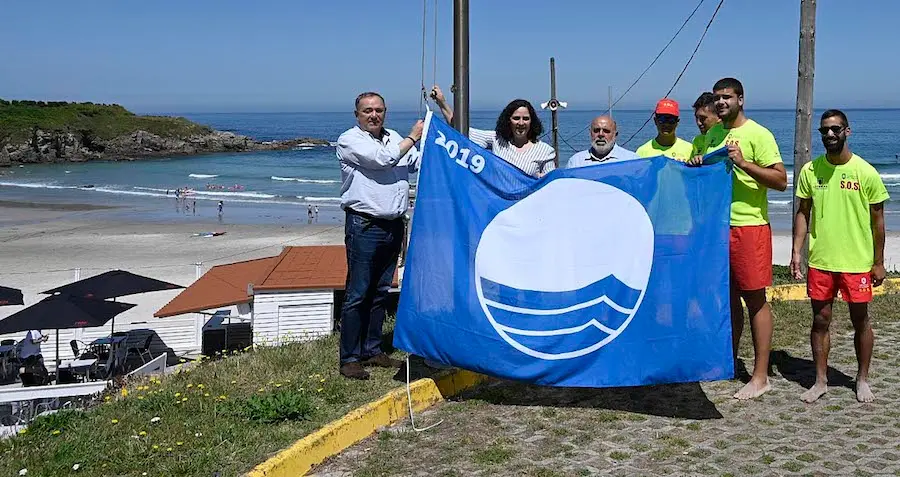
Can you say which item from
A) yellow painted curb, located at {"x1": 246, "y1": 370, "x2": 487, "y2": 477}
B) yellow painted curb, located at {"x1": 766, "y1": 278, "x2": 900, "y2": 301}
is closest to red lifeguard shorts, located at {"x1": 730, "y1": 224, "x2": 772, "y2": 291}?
yellow painted curb, located at {"x1": 246, "y1": 370, "x2": 487, "y2": 477}

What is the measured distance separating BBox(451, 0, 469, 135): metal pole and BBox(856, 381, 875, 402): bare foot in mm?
3341

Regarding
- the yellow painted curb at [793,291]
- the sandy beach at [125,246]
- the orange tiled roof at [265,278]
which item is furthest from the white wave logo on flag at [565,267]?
the sandy beach at [125,246]

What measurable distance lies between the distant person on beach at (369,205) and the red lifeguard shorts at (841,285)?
285 centimetres

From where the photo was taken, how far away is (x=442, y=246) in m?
5.81

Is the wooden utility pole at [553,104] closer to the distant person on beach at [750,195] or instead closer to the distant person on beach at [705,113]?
the distant person on beach at [705,113]

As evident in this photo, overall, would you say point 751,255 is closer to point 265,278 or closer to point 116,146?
point 265,278

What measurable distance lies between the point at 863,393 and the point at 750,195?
5.22 feet

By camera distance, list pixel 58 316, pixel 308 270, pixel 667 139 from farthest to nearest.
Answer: pixel 308 270 → pixel 58 316 → pixel 667 139

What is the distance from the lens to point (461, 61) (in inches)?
263

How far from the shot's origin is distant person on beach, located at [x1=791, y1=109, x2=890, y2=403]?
5547mm

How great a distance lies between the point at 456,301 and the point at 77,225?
1274 inches

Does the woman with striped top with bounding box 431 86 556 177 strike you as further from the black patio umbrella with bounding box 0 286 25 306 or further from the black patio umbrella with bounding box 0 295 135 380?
the black patio umbrella with bounding box 0 286 25 306

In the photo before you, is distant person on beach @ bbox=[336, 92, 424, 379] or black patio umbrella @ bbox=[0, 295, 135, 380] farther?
black patio umbrella @ bbox=[0, 295, 135, 380]

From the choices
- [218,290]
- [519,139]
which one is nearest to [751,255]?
[519,139]
